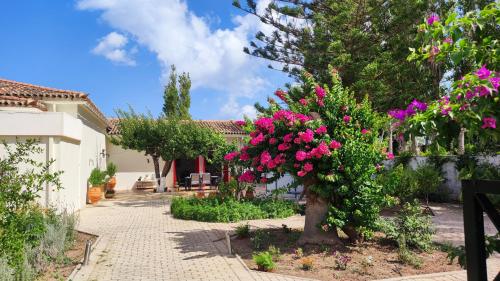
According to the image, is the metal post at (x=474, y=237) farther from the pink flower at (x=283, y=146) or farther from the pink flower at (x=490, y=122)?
the pink flower at (x=283, y=146)

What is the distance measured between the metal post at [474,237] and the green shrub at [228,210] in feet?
29.8

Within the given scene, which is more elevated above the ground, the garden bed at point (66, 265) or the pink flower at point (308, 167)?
the pink flower at point (308, 167)

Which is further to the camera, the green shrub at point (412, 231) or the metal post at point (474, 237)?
the green shrub at point (412, 231)

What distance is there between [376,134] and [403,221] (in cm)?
167

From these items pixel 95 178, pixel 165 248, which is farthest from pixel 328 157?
pixel 95 178

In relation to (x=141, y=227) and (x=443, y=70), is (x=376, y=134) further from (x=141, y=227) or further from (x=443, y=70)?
(x=443, y=70)

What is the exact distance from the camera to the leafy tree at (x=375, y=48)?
16750 millimetres

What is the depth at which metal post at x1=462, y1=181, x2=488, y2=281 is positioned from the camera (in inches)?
90.4

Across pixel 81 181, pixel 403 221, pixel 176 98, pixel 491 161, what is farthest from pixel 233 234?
pixel 176 98

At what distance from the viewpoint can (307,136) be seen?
23.3 feet

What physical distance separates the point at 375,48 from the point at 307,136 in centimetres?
1178

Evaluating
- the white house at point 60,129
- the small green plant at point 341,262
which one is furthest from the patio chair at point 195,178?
the small green plant at point 341,262

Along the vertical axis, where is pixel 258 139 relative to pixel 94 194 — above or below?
above

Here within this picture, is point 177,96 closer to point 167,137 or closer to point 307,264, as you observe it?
point 167,137
